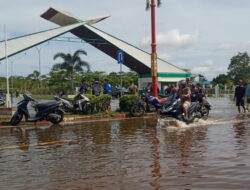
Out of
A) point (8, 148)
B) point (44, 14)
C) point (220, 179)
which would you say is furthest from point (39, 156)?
point (44, 14)

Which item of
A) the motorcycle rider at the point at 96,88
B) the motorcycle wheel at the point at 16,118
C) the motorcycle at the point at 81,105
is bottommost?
the motorcycle wheel at the point at 16,118

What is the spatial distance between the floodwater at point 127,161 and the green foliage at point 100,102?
18.2 feet

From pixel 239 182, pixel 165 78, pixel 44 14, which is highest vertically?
pixel 44 14

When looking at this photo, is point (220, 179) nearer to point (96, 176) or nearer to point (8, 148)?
point (96, 176)

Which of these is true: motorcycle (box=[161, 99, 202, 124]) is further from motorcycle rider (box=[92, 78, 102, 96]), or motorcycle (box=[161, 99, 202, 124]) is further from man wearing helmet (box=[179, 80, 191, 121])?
motorcycle rider (box=[92, 78, 102, 96])

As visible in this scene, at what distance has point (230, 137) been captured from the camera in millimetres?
9078

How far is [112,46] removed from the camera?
44.6 meters

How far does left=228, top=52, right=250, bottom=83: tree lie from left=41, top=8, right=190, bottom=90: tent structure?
4889 cm

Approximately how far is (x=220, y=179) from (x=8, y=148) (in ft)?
15.9

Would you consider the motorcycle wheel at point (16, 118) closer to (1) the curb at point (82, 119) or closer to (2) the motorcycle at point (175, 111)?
(1) the curb at point (82, 119)

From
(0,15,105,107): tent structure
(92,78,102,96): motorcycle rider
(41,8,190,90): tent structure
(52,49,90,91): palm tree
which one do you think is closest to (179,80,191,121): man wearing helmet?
(92,78,102,96): motorcycle rider

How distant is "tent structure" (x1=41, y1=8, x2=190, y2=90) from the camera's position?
138 ft

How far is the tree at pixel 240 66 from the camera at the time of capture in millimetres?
94312

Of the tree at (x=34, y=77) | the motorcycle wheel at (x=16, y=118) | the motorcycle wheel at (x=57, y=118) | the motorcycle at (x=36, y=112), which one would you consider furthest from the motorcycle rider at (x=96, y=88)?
the tree at (x=34, y=77)
